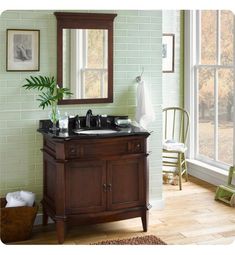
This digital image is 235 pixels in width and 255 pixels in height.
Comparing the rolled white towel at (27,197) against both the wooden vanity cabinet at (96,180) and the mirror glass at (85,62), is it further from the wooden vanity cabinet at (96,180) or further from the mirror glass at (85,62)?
the mirror glass at (85,62)

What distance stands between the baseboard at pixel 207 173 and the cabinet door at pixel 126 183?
1755mm

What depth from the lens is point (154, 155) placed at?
540 centimetres

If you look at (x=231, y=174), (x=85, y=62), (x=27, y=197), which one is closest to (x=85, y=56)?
(x=85, y=62)

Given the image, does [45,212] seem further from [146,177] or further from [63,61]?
[63,61]

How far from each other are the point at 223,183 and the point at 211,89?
3.99 feet

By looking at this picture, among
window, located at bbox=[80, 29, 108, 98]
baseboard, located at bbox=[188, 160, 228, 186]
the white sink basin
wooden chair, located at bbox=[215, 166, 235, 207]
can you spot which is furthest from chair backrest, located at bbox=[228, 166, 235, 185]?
window, located at bbox=[80, 29, 108, 98]

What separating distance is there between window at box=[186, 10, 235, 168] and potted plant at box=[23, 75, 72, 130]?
7.45 feet

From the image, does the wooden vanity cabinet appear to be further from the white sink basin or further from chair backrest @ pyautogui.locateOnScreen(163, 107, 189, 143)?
chair backrest @ pyautogui.locateOnScreen(163, 107, 189, 143)

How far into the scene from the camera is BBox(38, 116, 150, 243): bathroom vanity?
175 inches

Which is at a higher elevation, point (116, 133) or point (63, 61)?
point (63, 61)
